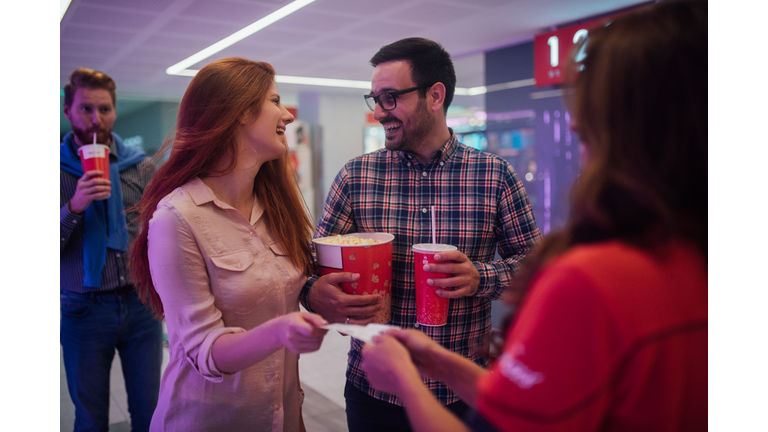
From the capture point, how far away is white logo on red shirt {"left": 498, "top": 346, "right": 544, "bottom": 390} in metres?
0.54

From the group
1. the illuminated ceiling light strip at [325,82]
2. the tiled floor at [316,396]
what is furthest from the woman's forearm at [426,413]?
the illuminated ceiling light strip at [325,82]

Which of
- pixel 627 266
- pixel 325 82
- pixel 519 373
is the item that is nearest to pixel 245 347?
pixel 519 373

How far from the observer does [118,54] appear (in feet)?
21.1

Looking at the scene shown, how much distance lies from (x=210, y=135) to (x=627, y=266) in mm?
1071

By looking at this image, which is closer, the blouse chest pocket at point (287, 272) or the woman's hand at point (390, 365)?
the woman's hand at point (390, 365)

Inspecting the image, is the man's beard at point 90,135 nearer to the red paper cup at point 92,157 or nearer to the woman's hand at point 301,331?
the red paper cup at point 92,157

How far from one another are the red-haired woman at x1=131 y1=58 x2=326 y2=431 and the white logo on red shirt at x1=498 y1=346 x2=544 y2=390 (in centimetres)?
64

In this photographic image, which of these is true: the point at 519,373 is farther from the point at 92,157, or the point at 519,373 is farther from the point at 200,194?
the point at 92,157

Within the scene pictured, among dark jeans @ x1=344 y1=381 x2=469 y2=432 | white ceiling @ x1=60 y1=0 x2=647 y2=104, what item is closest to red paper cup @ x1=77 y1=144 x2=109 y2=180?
dark jeans @ x1=344 y1=381 x2=469 y2=432

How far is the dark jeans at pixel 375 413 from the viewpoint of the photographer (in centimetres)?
148

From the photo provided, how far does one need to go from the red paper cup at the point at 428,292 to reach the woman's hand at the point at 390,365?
0.46 meters

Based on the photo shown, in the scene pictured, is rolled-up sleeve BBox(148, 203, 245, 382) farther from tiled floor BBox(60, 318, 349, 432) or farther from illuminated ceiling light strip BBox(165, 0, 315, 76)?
illuminated ceiling light strip BBox(165, 0, 315, 76)
